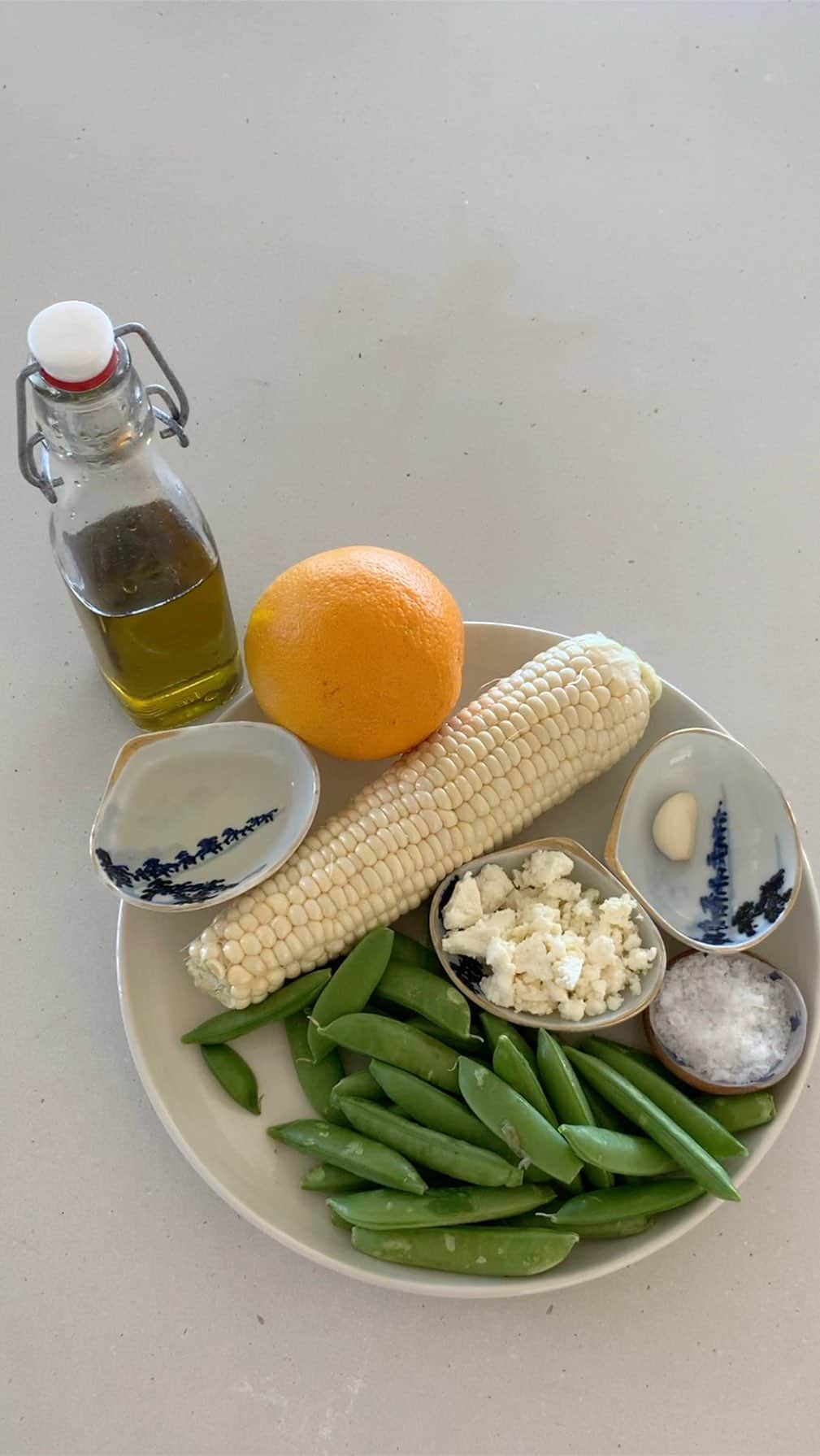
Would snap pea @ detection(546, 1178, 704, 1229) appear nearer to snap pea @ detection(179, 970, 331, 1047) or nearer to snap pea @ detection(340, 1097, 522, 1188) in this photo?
snap pea @ detection(340, 1097, 522, 1188)

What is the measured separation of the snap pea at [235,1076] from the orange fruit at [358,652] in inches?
10.3

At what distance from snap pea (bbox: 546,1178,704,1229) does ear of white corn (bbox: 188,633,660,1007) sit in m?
0.26

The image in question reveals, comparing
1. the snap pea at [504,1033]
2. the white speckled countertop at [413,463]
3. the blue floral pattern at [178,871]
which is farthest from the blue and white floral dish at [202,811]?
the snap pea at [504,1033]

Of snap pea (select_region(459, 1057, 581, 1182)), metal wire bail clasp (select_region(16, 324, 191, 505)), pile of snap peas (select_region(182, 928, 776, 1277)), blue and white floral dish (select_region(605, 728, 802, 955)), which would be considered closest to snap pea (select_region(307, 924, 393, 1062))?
pile of snap peas (select_region(182, 928, 776, 1277))

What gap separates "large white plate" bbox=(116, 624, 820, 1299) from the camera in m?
0.81

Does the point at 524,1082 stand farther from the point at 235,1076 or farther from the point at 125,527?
the point at 125,527

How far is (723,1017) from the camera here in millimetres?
888

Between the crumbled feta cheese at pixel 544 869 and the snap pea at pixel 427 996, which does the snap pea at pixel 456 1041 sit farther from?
the crumbled feta cheese at pixel 544 869

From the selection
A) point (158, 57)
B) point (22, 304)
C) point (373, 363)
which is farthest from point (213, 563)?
point (158, 57)

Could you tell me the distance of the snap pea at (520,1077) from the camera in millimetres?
840

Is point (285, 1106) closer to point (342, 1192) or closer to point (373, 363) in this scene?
point (342, 1192)

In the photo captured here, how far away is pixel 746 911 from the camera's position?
935 millimetres

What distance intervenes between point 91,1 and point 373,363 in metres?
0.69

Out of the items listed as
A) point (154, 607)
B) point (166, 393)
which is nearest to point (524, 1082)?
point (154, 607)
